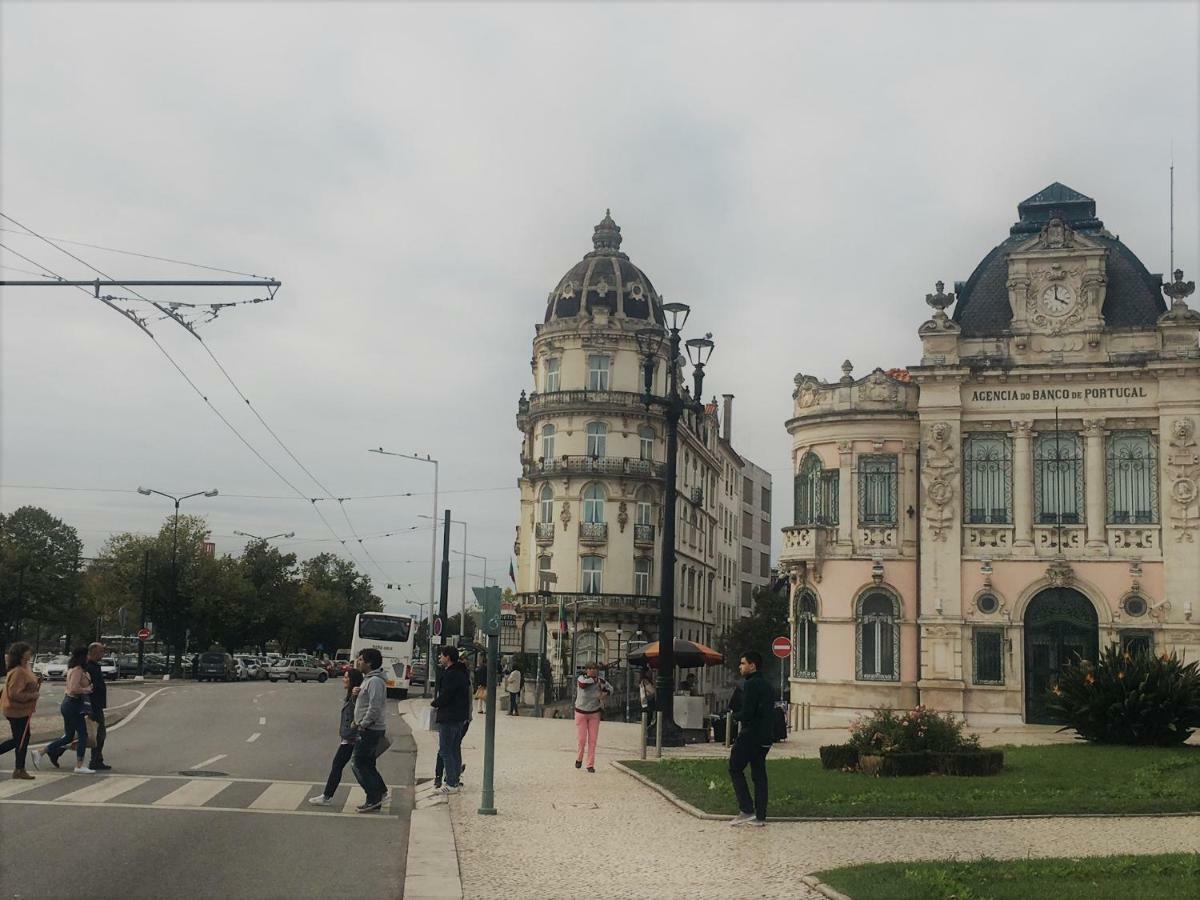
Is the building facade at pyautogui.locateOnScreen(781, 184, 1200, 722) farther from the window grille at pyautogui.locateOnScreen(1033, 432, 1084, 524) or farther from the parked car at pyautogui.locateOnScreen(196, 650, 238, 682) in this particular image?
the parked car at pyautogui.locateOnScreen(196, 650, 238, 682)

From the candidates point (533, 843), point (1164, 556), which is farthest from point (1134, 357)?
point (533, 843)

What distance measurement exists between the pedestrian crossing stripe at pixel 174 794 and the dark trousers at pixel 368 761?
0.26 metres

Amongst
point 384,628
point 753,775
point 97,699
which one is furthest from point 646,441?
point 753,775

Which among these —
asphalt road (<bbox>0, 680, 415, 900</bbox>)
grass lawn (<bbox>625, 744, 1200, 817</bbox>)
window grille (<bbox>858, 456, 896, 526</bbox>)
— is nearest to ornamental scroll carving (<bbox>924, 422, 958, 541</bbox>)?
window grille (<bbox>858, 456, 896, 526</bbox>)

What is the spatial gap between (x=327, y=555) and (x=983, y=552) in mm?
113169

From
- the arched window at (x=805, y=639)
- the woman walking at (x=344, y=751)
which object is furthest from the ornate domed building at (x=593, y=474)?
the woman walking at (x=344, y=751)

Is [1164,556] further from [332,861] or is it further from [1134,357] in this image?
[332,861]

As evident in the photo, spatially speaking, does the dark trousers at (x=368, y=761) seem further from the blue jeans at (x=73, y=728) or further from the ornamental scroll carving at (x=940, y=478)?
the ornamental scroll carving at (x=940, y=478)

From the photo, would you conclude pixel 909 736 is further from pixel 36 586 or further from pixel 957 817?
pixel 36 586

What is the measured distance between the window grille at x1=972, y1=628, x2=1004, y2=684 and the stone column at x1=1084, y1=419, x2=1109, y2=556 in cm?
362

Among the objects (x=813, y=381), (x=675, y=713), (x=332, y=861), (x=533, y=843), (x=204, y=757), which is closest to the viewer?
(x=332, y=861)

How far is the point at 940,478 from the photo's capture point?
38344mm

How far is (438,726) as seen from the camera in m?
16.2

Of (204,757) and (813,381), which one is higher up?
(813,381)
